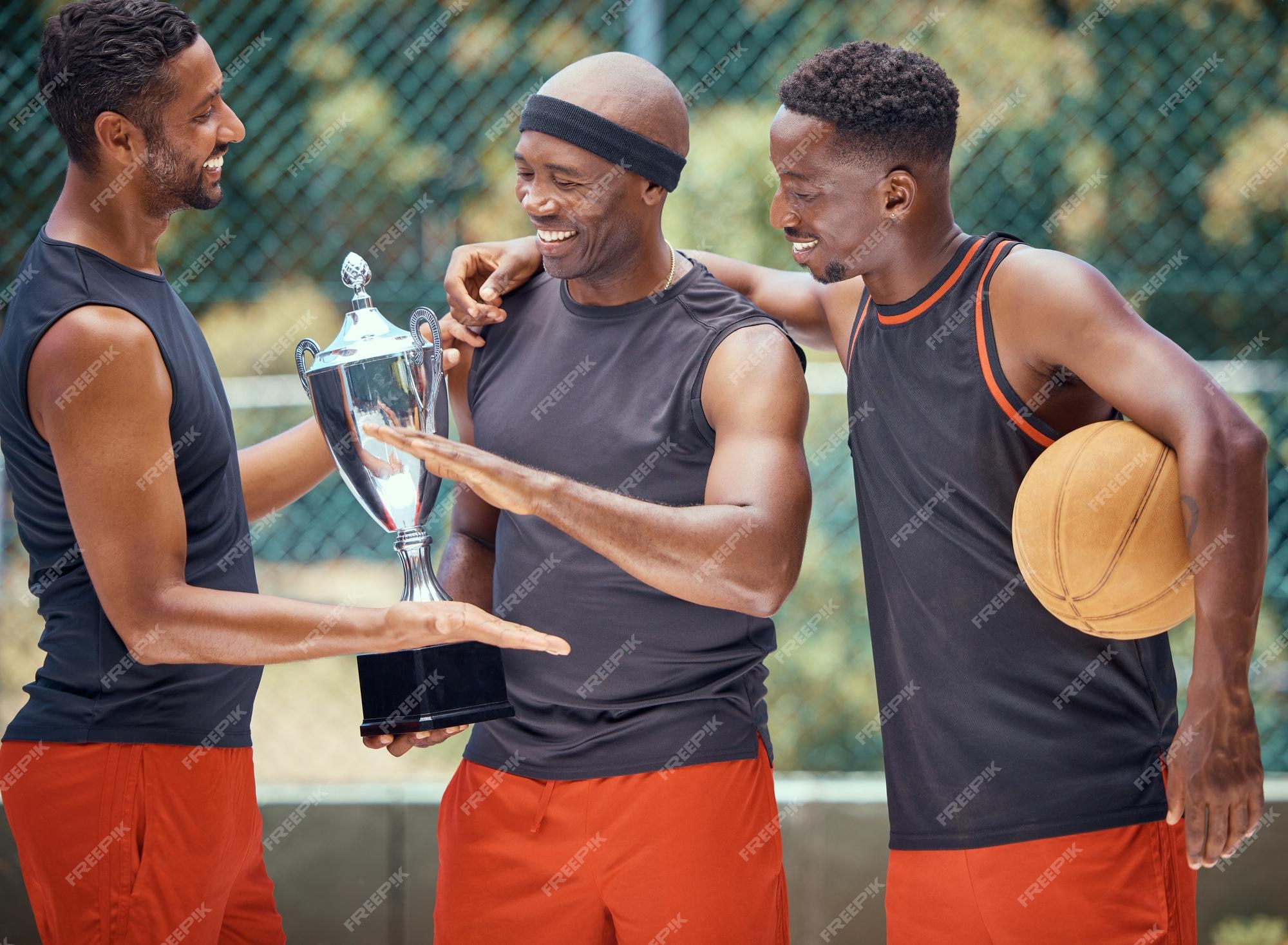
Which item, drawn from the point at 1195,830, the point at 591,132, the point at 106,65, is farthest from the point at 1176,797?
the point at 106,65

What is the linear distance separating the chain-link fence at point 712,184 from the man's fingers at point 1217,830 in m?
2.73

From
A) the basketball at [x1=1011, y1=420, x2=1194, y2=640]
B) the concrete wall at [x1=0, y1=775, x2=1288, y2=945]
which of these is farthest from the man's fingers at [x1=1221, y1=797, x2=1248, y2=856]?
the concrete wall at [x1=0, y1=775, x2=1288, y2=945]

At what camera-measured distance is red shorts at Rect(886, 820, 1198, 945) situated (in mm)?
2170

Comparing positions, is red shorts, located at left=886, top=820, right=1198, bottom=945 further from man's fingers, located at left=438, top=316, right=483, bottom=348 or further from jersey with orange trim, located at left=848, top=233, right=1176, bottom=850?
man's fingers, located at left=438, top=316, right=483, bottom=348

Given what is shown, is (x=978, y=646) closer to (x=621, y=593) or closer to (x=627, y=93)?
(x=621, y=593)

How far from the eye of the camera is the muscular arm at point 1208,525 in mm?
1942

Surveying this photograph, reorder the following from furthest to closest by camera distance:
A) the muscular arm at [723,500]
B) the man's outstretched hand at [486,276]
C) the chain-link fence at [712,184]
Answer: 1. the chain-link fence at [712,184]
2. the man's outstretched hand at [486,276]
3. the muscular arm at [723,500]

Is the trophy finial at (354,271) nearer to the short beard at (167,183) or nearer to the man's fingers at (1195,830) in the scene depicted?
the short beard at (167,183)

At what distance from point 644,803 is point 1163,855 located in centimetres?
92

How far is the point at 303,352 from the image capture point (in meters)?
2.41

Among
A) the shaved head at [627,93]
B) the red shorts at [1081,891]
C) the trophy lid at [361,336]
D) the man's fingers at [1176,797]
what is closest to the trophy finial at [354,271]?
the trophy lid at [361,336]

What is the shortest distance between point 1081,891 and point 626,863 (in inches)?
32.0

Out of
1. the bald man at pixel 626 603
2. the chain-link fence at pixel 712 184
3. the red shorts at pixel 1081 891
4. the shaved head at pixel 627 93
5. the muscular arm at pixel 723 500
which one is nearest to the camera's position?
the muscular arm at pixel 723 500

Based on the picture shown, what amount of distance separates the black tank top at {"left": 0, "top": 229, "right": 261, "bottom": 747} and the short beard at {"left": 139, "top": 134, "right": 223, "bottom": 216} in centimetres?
14
